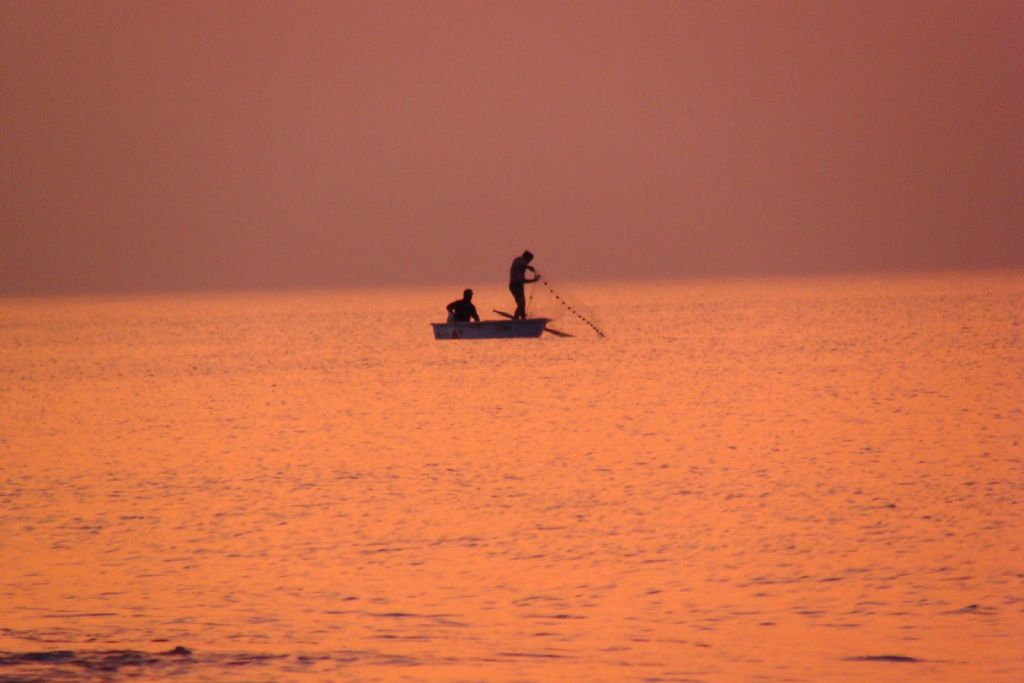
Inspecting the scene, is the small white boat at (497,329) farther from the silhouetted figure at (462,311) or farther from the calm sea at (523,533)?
the calm sea at (523,533)

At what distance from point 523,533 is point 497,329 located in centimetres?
3674

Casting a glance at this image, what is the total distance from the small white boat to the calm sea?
13.8 meters

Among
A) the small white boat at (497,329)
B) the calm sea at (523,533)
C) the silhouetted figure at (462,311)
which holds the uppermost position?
the silhouetted figure at (462,311)

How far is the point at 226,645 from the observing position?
37.9ft

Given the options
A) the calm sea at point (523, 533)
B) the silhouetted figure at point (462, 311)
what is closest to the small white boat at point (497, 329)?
the silhouetted figure at point (462, 311)

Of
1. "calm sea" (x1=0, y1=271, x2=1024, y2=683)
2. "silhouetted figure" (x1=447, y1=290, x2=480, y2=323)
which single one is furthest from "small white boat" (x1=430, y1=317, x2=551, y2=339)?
"calm sea" (x1=0, y1=271, x2=1024, y2=683)

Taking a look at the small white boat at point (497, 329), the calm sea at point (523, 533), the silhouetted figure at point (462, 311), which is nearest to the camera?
the calm sea at point (523, 533)

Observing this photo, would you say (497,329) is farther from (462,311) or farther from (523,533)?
(523,533)

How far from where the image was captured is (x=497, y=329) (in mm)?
52938

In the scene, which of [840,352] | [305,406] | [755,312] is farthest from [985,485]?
[755,312]

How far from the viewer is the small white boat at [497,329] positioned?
2066 inches

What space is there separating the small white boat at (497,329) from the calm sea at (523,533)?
45.2 ft

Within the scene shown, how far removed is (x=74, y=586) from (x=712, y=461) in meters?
10.4

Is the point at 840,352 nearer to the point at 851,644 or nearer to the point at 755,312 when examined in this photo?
the point at 851,644
